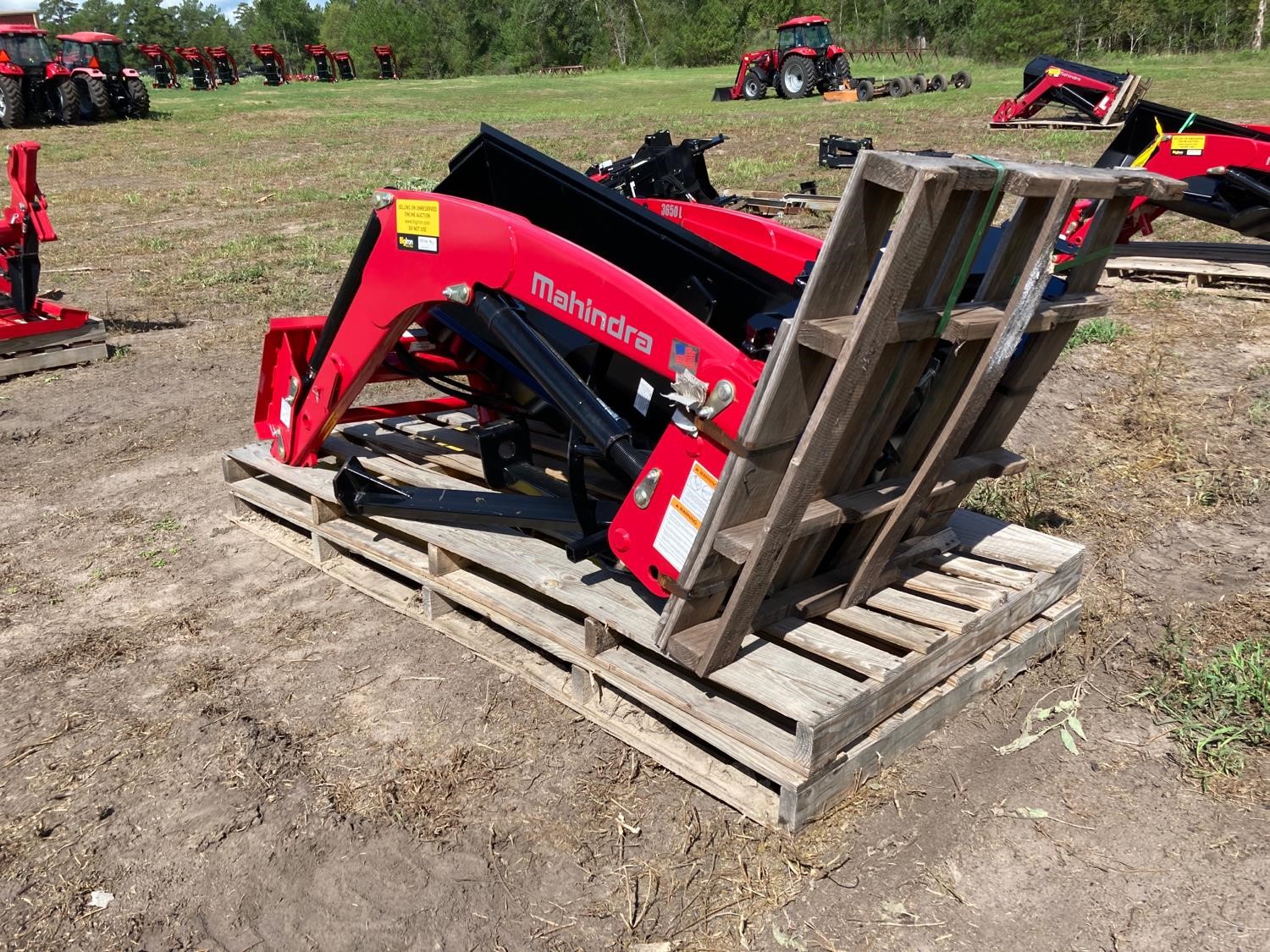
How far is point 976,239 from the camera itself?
2576mm

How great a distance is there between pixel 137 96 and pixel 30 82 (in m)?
3.24

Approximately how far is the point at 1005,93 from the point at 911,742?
27.1 m

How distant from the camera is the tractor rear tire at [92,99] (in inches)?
1007

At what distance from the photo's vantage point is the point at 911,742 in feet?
10.5

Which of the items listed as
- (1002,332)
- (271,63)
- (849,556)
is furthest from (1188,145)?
(271,63)

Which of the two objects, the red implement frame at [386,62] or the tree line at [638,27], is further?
the red implement frame at [386,62]

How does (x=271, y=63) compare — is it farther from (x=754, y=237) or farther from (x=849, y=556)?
(x=849, y=556)

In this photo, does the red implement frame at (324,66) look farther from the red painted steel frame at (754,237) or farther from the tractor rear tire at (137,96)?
the red painted steel frame at (754,237)

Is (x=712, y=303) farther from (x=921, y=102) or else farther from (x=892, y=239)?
(x=921, y=102)

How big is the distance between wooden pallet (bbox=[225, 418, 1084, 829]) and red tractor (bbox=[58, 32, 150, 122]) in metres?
26.3

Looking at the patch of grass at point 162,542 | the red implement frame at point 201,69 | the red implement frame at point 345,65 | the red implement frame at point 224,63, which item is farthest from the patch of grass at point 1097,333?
the red implement frame at point 224,63

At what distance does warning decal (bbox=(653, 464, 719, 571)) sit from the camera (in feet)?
9.48

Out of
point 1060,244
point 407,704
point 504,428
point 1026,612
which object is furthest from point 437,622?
point 1060,244

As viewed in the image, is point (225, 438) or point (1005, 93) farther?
point (1005, 93)
